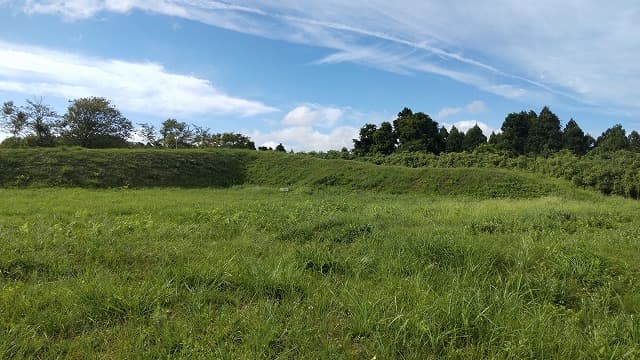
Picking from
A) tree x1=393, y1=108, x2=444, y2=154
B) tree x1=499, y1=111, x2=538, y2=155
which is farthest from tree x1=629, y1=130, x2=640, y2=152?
tree x1=393, y1=108, x2=444, y2=154

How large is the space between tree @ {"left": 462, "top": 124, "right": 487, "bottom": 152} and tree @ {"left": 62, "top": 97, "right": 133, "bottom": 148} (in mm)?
36540

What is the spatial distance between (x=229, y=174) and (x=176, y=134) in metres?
17.9

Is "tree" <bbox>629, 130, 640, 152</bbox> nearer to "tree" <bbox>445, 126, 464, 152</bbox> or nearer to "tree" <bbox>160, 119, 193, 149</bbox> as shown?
"tree" <bbox>445, 126, 464, 152</bbox>

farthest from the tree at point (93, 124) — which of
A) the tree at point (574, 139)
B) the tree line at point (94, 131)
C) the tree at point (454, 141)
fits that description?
the tree at point (574, 139)

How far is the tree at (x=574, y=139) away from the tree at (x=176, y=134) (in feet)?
137

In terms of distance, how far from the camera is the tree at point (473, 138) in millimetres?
50009

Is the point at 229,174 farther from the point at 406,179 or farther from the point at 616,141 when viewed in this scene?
the point at 616,141

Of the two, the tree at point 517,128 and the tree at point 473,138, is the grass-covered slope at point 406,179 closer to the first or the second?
the tree at point 473,138

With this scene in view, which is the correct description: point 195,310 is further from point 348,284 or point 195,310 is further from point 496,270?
point 496,270

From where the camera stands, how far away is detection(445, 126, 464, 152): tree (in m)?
49.9

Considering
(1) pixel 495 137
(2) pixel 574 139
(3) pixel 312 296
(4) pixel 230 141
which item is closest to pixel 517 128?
(1) pixel 495 137

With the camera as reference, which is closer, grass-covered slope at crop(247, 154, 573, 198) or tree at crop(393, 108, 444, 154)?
grass-covered slope at crop(247, 154, 573, 198)

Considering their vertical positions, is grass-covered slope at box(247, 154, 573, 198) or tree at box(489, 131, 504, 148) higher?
tree at box(489, 131, 504, 148)

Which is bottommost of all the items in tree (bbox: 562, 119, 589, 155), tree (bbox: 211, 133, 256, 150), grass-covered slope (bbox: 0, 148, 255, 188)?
grass-covered slope (bbox: 0, 148, 255, 188)
